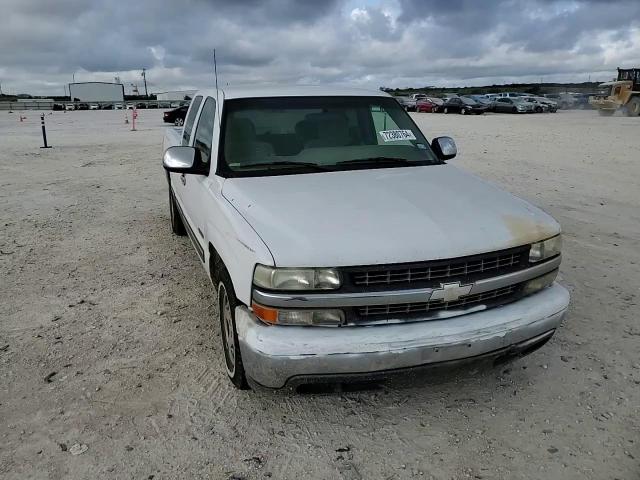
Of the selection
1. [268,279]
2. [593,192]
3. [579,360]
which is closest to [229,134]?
[268,279]

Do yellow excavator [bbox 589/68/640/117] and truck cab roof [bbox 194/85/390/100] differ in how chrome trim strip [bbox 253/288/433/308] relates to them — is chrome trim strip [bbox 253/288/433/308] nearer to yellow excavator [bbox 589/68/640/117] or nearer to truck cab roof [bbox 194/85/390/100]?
truck cab roof [bbox 194/85/390/100]

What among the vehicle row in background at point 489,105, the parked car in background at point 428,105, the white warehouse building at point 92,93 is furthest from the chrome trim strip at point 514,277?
the white warehouse building at point 92,93

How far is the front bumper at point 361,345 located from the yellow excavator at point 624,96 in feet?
108

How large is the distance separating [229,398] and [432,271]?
1.43 m

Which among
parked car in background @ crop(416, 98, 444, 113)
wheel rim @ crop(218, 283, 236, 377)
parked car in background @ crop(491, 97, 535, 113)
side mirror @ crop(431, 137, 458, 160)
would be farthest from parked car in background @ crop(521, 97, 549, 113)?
wheel rim @ crop(218, 283, 236, 377)

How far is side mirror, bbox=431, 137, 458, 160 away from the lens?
4266mm

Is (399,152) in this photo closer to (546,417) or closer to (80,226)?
(546,417)

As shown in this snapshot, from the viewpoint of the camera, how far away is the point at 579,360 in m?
3.43

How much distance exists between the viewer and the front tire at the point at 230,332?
2881 millimetres

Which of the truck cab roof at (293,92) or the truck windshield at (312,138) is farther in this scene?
the truck cab roof at (293,92)

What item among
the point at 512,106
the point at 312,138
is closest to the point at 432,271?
the point at 312,138

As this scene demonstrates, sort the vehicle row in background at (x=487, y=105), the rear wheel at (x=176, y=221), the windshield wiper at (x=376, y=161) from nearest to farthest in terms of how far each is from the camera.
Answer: the windshield wiper at (x=376, y=161) → the rear wheel at (x=176, y=221) → the vehicle row in background at (x=487, y=105)

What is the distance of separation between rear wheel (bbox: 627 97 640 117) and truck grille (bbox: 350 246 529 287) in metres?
32.7

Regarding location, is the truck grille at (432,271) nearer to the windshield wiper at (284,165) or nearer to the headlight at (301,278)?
the headlight at (301,278)
